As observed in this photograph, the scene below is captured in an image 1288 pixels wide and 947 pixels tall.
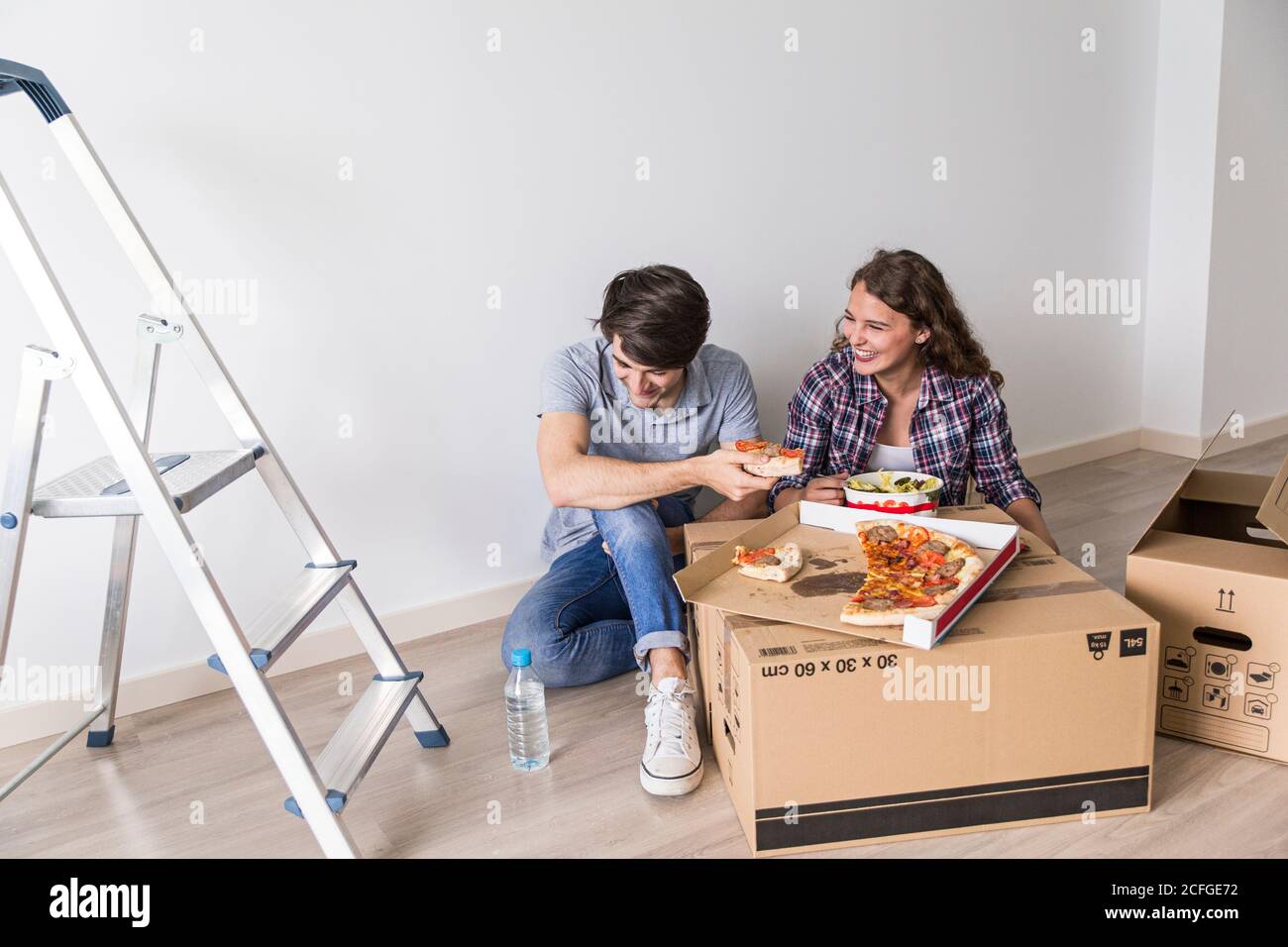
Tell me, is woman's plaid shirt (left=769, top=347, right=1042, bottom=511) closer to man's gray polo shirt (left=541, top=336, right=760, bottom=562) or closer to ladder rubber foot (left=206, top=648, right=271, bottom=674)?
man's gray polo shirt (left=541, top=336, right=760, bottom=562)

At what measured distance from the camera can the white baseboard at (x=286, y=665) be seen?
7.13 feet

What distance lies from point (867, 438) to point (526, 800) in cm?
107

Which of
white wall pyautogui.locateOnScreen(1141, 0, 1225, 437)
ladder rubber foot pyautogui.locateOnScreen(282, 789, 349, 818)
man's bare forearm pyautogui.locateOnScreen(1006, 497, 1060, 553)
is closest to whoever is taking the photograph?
ladder rubber foot pyautogui.locateOnScreen(282, 789, 349, 818)

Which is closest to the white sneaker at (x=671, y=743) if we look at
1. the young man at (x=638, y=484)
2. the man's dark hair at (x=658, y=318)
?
the young man at (x=638, y=484)

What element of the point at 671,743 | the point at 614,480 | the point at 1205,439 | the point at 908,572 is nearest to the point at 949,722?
the point at 908,572

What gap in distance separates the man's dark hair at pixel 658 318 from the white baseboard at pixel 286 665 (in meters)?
0.91

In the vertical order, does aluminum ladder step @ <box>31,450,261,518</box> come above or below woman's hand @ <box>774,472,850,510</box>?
above

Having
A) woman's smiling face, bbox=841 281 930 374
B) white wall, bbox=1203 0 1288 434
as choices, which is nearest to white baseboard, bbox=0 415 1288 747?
woman's smiling face, bbox=841 281 930 374

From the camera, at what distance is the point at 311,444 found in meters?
2.38

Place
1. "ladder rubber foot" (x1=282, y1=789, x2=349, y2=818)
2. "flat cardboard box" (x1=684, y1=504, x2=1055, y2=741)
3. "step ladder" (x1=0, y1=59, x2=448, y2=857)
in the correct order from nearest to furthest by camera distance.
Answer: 1. "step ladder" (x1=0, y1=59, x2=448, y2=857)
2. "ladder rubber foot" (x1=282, y1=789, x2=349, y2=818)
3. "flat cardboard box" (x1=684, y1=504, x2=1055, y2=741)

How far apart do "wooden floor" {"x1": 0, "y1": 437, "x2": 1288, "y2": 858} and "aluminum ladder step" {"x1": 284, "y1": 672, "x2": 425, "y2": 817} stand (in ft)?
0.50

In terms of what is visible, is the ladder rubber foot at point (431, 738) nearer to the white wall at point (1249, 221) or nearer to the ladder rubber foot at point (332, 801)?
the ladder rubber foot at point (332, 801)

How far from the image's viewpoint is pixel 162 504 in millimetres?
1513

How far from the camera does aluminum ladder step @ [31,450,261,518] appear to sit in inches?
63.6
